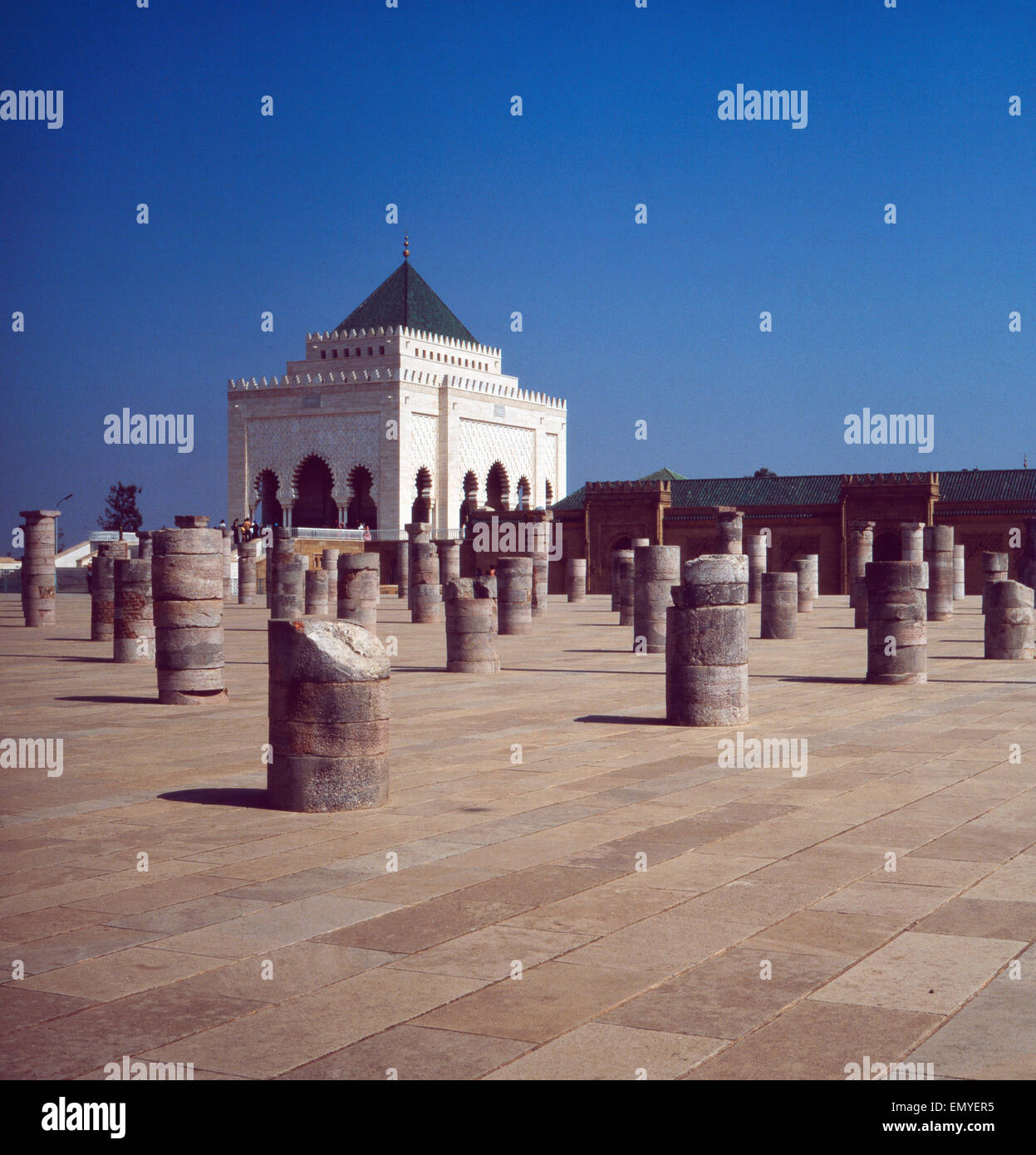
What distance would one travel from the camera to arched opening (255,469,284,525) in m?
62.6

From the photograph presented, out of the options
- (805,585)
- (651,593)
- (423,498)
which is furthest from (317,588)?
(423,498)

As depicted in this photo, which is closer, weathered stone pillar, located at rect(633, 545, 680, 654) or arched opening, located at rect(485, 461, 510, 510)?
weathered stone pillar, located at rect(633, 545, 680, 654)

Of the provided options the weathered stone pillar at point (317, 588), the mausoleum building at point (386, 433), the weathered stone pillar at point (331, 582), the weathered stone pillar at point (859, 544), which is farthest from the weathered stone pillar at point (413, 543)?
the mausoleum building at point (386, 433)

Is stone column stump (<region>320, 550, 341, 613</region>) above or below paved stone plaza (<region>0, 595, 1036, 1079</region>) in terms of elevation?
above

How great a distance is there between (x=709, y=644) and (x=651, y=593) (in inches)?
318

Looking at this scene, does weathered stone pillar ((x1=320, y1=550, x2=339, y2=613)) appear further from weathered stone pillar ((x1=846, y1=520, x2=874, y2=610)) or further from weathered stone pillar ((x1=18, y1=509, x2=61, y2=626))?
weathered stone pillar ((x1=846, y1=520, x2=874, y2=610))

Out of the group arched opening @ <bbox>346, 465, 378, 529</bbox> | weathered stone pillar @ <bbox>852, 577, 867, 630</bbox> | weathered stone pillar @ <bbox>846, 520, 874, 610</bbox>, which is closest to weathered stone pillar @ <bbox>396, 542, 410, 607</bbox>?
arched opening @ <bbox>346, 465, 378, 529</bbox>

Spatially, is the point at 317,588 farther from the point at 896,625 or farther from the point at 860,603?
the point at 896,625

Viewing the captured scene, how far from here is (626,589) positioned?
2686cm

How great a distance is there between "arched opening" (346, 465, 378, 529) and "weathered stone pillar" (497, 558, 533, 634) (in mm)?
37226

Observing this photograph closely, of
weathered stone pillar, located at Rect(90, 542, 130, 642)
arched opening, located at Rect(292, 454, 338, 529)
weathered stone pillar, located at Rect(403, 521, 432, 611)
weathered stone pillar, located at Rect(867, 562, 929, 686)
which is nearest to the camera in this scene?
weathered stone pillar, located at Rect(867, 562, 929, 686)
